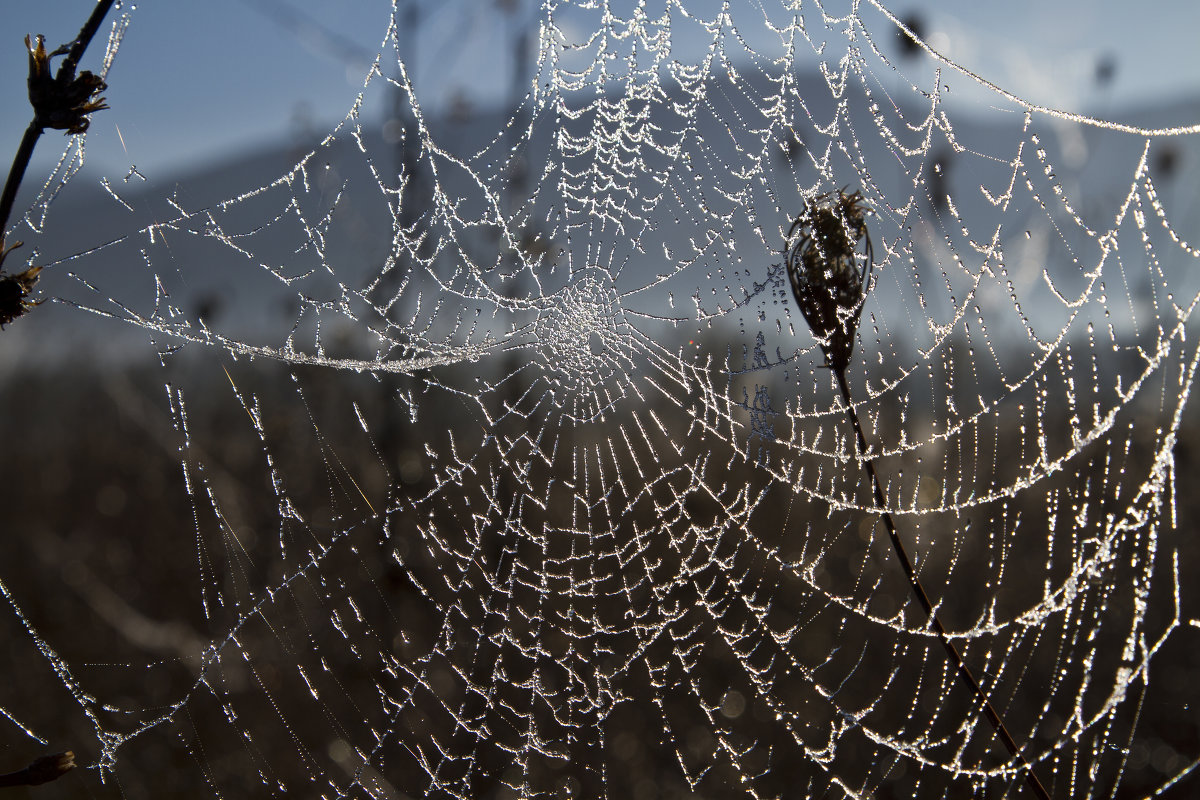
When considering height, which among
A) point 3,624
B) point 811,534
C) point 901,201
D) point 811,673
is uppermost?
point 3,624

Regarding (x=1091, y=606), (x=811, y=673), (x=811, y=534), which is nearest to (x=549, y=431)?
(x=811, y=534)

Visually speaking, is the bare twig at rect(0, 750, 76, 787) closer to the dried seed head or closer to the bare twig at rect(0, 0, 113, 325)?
the bare twig at rect(0, 0, 113, 325)

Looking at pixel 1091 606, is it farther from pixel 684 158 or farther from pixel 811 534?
pixel 684 158

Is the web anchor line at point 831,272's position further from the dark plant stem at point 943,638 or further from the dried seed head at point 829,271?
the dark plant stem at point 943,638

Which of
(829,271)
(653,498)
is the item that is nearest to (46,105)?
(829,271)

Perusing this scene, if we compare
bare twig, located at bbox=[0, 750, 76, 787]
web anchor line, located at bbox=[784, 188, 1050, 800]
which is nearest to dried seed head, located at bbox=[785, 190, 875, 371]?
web anchor line, located at bbox=[784, 188, 1050, 800]

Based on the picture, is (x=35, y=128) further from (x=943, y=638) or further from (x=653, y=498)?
(x=653, y=498)
